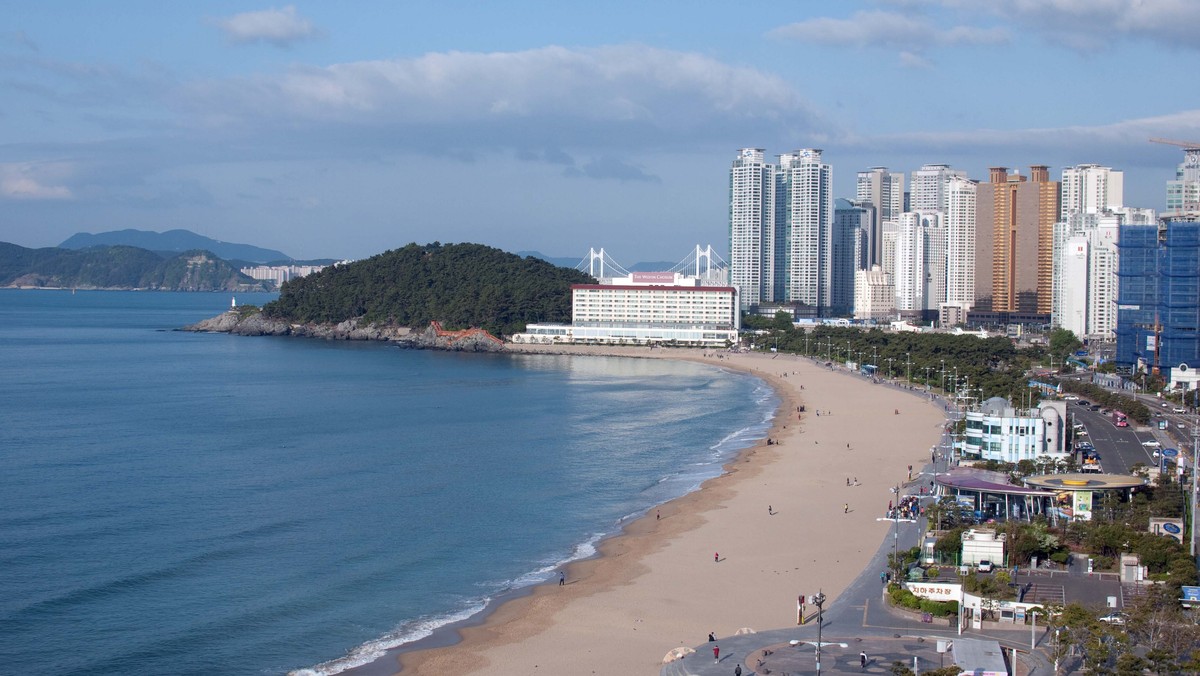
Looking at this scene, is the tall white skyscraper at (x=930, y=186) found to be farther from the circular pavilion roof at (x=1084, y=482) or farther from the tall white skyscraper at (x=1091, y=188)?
the circular pavilion roof at (x=1084, y=482)

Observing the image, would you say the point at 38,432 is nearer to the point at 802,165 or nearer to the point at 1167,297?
the point at 1167,297

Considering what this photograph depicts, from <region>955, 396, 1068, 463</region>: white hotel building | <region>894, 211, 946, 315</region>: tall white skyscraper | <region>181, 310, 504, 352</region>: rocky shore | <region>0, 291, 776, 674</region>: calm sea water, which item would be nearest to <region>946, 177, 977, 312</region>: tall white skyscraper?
<region>894, 211, 946, 315</region>: tall white skyscraper

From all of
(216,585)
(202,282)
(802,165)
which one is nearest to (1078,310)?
(802,165)

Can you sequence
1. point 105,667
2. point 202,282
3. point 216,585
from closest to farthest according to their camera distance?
point 105,667 < point 216,585 < point 202,282

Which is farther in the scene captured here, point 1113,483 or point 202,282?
point 202,282

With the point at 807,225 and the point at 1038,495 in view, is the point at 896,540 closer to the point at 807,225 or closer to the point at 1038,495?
the point at 1038,495

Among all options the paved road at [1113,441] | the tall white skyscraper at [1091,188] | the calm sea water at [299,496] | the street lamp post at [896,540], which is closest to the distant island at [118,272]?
the tall white skyscraper at [1091,188]
